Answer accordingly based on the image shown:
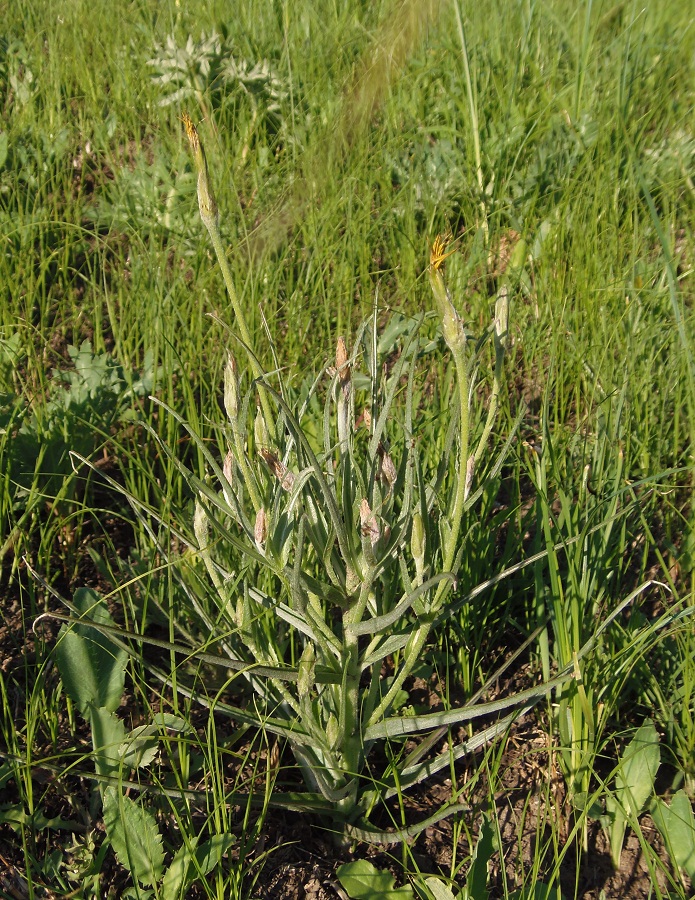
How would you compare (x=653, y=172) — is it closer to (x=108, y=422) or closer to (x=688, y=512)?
(x=688, y=512)

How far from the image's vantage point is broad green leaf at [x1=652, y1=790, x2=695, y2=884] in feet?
3.60

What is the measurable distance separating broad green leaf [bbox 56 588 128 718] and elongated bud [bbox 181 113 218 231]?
0.65m

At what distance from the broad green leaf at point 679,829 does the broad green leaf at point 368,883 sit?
0.37 metres

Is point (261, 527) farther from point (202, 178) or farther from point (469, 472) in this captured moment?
point (202, 178)

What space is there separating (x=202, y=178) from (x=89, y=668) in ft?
2.58

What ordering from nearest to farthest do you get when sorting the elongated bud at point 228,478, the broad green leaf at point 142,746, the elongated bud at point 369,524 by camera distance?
the elongated bud at point 369,524 < the elongated bud at point 228,478 < the broad green leaf at point 142,746

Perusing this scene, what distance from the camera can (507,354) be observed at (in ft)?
6.13

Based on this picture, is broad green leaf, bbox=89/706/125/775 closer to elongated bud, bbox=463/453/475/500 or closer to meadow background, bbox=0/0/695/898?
meadow background, bbox=0/0/695/898

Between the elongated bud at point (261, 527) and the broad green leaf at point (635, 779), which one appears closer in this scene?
the elongated bud at point (261, 527)

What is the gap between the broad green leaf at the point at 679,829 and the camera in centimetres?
110

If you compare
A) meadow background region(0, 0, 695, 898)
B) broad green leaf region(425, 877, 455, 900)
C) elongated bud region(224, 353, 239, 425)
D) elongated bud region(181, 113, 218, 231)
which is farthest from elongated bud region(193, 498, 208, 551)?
broad green leaf region(425, 877, 455, 900)

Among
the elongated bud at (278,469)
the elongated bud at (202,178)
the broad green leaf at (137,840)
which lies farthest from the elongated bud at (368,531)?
the broad green leaf at (137,840)

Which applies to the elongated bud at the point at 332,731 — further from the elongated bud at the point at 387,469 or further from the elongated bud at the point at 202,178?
the elongated bud at the point at 202,178

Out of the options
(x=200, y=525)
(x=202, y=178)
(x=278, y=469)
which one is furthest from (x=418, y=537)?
(x=202, y=178)
